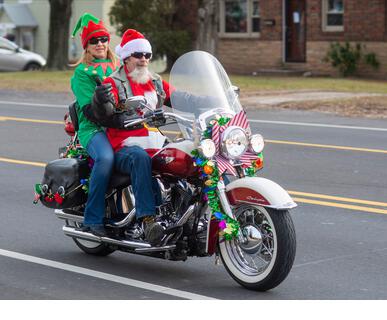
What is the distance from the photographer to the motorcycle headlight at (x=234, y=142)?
7.17m

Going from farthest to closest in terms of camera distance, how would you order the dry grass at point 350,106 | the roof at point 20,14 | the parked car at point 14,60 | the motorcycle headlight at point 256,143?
the roof at point 20,14, the parked car at point 14,60, the dry grass at point 350,106, the motorcycle headlight at point 256,143

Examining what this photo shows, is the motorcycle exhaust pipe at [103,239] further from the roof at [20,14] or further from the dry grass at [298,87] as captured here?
the roof at [20,14]

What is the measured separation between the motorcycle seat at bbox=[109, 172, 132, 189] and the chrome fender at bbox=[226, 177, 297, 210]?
2.89 ft

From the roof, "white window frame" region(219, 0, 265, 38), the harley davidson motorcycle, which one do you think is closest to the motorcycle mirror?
the harley davidson motorcycle

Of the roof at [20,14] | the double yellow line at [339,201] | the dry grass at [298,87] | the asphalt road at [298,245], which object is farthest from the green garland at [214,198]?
the roof at [20,14]

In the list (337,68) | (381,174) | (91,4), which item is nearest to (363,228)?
(381,174)

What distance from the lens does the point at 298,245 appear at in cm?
888

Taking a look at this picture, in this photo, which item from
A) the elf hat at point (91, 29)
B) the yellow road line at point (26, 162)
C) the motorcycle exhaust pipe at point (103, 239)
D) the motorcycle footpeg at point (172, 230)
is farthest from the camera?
the yellow road line at point (26, 162)

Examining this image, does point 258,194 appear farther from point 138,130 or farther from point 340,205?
point 340,205

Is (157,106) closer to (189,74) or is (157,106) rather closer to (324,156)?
(189,74)

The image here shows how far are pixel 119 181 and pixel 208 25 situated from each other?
77.2 feet

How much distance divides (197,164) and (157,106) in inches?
35.6

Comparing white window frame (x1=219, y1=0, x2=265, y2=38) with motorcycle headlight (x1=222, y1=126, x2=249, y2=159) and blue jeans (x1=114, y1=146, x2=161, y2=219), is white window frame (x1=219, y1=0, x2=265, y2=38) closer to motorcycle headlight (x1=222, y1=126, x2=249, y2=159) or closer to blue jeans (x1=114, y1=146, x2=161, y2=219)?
blue jeans (x1=114, y1=146, x2=161, y2=219)

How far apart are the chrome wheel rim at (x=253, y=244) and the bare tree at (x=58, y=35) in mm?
29573
